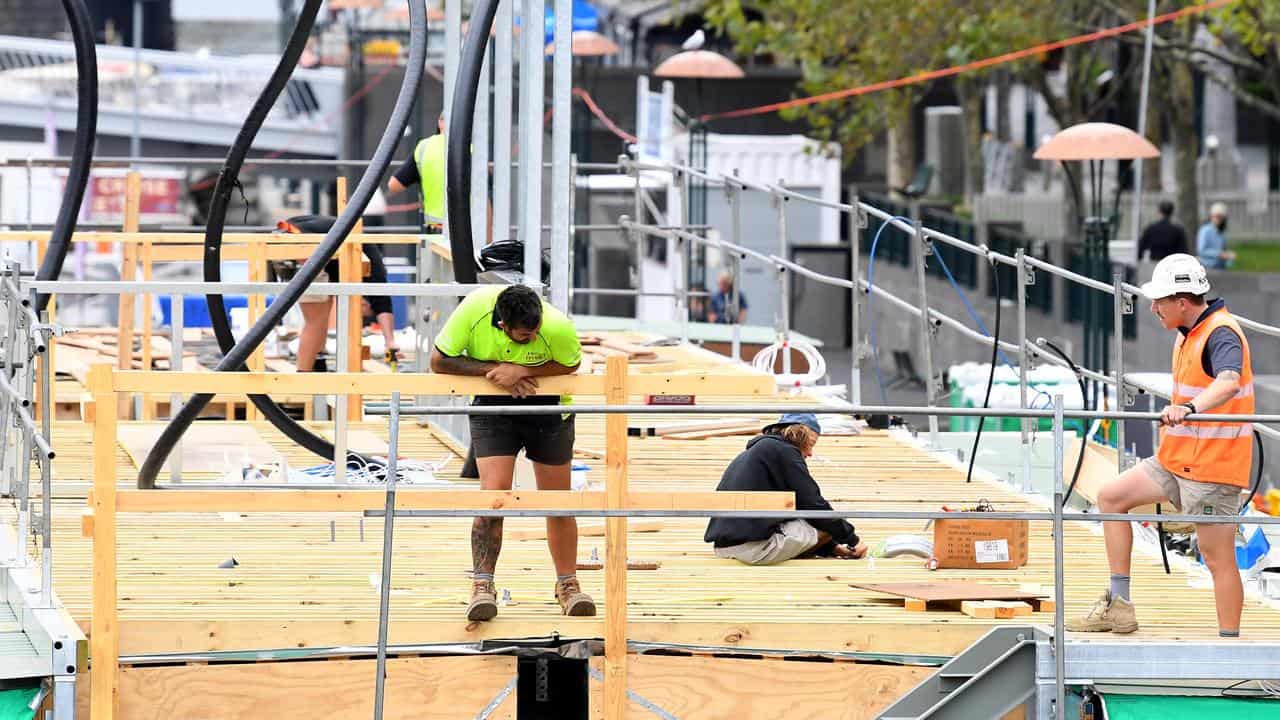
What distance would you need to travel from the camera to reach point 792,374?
58.5 feet

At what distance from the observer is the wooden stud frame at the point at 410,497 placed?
9289 millimetres

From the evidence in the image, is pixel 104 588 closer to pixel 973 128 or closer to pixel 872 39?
pixel 872 39

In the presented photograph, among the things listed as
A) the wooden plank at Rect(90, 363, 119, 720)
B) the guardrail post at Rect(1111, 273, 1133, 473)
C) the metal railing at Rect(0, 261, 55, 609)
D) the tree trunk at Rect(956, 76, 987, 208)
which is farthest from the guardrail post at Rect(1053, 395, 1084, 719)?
the tree trunk at Rect(956, 76, 987, 208)

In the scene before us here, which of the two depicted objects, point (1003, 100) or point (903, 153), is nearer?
point (903, 153)

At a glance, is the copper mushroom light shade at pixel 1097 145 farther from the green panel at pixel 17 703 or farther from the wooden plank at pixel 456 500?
the green panel at pixel 17 703

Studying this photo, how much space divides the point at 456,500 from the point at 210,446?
16.3ft

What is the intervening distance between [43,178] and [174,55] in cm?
536

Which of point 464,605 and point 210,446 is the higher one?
point 210,446

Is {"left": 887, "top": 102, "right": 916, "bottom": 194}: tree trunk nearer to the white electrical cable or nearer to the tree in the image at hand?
the tree

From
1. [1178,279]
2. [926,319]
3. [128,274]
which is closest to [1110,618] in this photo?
[1178,279]

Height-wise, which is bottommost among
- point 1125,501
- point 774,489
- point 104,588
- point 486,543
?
point 104,588

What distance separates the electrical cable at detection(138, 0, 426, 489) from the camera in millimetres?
11371

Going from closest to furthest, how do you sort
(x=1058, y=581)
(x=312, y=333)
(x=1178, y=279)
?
(x=1058, y=581) < (x=1178, y=279) < (x=312, y=333)

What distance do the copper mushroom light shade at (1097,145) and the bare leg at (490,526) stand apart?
53.9 ft
